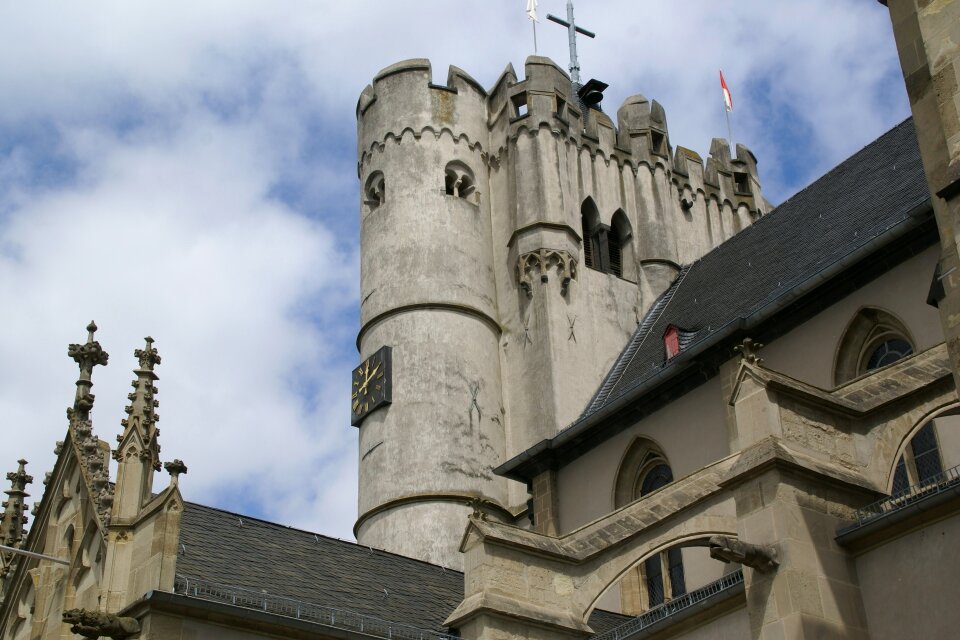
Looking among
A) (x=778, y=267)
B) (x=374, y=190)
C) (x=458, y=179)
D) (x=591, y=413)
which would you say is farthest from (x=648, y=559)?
(x=374, y=190)

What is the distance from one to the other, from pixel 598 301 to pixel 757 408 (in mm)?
15433

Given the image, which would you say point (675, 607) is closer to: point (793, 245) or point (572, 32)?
point (793, 245)

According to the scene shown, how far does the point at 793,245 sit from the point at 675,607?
914 cm

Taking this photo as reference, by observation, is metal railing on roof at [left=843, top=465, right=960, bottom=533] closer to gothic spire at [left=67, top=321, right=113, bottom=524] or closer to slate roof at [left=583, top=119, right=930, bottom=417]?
slate roof at [left=583, top=119, right=930, bottom=417]

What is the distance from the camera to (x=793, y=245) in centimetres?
2277

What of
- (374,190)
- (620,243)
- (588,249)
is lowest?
(588,249)

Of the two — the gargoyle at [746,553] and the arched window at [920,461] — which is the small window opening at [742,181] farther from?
the gargoyle at [746,553]

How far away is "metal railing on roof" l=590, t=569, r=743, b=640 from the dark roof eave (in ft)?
16.6

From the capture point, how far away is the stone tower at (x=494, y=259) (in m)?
27.0

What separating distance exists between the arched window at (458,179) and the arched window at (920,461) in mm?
15387

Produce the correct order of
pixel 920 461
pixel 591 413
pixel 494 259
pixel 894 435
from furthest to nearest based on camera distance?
1. pixel 494 259
2. pixel 591 413
3. pixel 920 461
4. pixel 894 435

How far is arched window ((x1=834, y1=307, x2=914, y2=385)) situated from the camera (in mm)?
18359

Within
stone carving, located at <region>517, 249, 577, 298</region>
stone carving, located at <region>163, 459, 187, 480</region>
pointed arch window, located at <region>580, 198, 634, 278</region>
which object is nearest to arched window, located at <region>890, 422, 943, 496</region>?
stone carving, located at <region>163, 459, 187, 480</region>

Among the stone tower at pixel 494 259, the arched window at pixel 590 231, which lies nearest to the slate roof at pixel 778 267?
the stone tower at pixel 494 259
